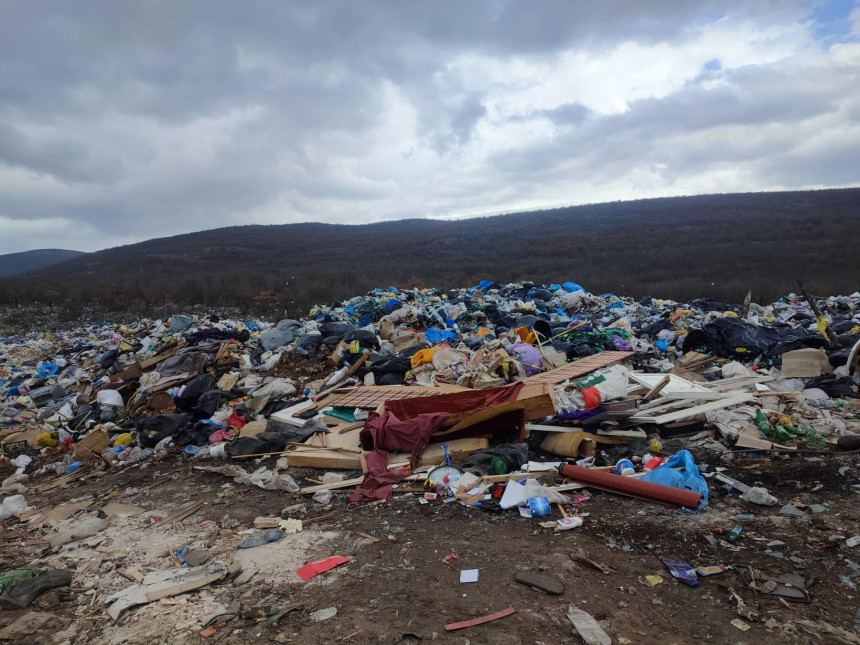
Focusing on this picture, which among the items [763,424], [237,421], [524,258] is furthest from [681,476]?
[524,258]

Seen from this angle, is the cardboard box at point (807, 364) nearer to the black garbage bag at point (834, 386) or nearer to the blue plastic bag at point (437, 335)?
the black garbage bag at point (834, 386)

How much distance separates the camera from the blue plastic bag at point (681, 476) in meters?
3.38

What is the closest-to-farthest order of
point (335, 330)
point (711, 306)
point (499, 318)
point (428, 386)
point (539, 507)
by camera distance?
point (539, 507) < point (428, 386) < point (335, 330) < point (499, 318) < point (711, 306)

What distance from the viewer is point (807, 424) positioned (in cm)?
446

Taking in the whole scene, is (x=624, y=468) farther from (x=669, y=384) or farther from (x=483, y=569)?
(x=669, y=384)

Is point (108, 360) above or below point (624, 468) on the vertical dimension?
above

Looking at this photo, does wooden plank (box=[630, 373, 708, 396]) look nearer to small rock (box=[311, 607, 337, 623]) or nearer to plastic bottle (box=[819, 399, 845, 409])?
plastic bottle (box=[819, 399, 845, 409])

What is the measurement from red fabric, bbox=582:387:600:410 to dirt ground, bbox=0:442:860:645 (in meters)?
1.13

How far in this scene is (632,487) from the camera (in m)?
3.48

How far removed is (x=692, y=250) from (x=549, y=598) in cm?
2901

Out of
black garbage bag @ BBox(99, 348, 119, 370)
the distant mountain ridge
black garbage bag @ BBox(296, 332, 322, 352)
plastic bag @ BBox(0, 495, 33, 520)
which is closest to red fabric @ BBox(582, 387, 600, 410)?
black garbage bag @ BBox(296, 332, 322, 352)

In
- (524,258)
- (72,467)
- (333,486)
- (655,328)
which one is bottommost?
(72,467)

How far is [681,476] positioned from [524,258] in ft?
93.8

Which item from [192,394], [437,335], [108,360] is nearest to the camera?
[192,394]
